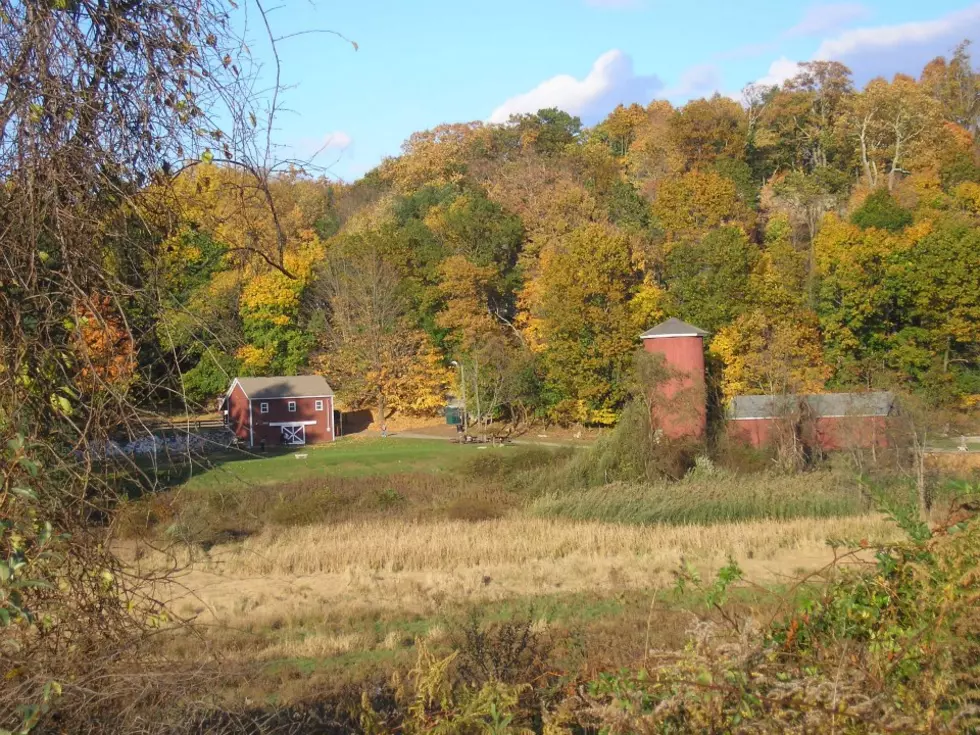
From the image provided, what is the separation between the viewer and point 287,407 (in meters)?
50.3

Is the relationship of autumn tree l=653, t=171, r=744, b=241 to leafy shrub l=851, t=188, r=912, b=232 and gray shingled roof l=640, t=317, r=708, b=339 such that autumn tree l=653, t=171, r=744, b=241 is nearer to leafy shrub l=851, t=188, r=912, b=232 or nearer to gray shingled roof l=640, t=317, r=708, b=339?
leafy shrub l=851, t=188, r=912, b=232

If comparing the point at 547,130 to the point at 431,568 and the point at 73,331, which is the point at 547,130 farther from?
the point at 73,331

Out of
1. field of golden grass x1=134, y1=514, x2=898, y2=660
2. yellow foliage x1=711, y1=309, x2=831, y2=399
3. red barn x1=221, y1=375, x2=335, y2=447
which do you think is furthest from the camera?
red barn x1=221, y1=375, x2=335, y2=447

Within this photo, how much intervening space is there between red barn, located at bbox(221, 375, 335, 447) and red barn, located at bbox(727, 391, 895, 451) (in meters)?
23.3

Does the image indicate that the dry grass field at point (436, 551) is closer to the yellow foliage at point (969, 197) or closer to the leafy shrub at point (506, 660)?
the leafy shrub at point (506, 660)

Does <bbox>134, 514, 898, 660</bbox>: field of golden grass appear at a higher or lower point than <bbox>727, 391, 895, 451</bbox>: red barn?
lower

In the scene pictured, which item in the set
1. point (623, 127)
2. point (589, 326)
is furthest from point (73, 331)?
point (623, 127)

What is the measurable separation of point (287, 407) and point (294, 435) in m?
1.56

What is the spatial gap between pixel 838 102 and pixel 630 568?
56758 millimetres

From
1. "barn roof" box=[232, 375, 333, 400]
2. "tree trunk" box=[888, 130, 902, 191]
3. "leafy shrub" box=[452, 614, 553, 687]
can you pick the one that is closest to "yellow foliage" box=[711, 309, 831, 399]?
"tree trunk" box=[888, 130, 902, 191]

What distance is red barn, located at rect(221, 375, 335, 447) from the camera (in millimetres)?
49875

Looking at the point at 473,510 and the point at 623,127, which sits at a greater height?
the point at 623,127

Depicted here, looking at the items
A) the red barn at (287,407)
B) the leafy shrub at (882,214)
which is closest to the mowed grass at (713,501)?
the red barn at (287,407)

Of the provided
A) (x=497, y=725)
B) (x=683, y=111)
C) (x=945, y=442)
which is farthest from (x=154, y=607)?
(x=683, y=111)
